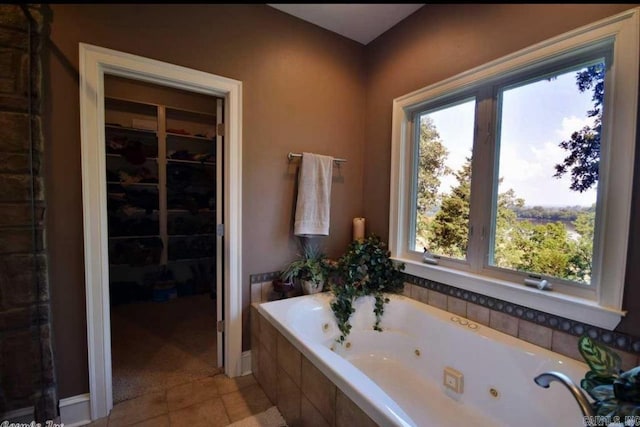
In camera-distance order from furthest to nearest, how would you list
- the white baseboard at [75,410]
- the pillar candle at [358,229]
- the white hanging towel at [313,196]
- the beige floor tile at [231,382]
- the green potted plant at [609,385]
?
the pillar candle at [358,229]
the white hanging towel at [313,196]
the beige floor tile at [231,382]
the white baseboard at [75,410]
the green potted plant at [609,385]

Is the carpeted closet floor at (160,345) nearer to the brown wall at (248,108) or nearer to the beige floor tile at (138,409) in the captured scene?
the beige floor tile at (138,409)

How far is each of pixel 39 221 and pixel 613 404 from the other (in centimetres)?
244

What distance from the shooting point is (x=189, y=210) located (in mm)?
3535

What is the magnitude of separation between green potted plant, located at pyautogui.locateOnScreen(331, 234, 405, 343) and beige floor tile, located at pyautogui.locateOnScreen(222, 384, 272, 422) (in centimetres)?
78

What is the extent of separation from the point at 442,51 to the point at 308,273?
1.83 m

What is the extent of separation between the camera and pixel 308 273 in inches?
87.2

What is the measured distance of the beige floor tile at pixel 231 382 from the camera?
194 cm

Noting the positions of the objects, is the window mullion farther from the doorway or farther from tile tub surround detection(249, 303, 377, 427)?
the doorway

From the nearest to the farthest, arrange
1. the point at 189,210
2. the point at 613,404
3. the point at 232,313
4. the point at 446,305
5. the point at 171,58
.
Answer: the point at 613,404 < the point at 171,58 < the point at 446,305 < the point at 232,313 < the point at 189,210

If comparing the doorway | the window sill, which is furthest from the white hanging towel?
the doorway

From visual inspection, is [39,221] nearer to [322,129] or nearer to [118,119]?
[322,129]

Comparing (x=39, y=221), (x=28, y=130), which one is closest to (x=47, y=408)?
(x=39, y=221)

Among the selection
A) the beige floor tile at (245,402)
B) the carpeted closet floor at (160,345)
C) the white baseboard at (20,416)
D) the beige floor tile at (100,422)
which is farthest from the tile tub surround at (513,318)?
the white baseboard at (20,416)

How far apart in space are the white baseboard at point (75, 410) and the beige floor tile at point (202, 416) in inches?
18.0
